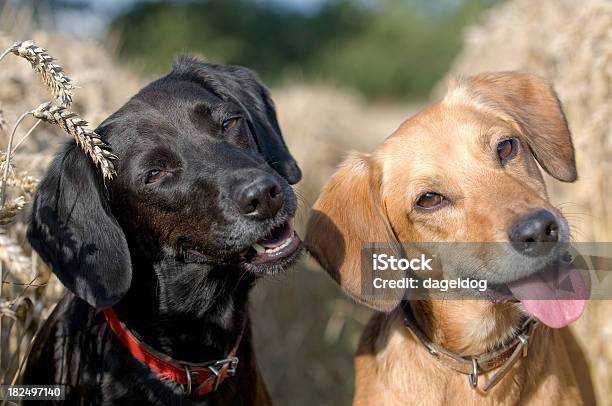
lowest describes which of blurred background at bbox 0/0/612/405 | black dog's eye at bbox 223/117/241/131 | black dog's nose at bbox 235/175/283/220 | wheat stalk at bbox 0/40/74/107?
blurred background at bbox 0/0/612/405

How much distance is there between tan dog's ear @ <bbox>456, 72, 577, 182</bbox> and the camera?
11.6 ft

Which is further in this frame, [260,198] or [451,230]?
[451,230]

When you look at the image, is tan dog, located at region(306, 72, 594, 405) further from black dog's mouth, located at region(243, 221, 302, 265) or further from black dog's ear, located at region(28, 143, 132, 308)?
black dog's ear, located at region(28, 143, 132, 308)

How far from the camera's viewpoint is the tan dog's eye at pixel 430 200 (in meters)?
3.28

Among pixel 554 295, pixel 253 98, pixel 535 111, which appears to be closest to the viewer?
pixel 554 295

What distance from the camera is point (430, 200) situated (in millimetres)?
3311

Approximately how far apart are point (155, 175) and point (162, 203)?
128mm

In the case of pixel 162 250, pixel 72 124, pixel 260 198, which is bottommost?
pixel 162 250

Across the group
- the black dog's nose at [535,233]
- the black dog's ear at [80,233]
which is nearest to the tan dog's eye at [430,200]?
the black dog's nose at [535,233]

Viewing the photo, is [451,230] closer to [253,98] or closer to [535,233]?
[535,233]

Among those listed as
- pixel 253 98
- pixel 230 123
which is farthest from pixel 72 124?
pixel 253 98

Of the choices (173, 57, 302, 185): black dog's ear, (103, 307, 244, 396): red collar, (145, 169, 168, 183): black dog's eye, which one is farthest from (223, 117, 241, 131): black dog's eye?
(103, 307, 244, 396): red collar

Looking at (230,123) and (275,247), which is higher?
(230,123)

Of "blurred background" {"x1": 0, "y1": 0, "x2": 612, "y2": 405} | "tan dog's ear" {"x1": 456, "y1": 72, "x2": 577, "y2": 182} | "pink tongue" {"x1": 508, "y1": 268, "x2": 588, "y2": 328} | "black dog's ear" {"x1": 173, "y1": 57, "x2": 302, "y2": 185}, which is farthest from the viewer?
"blurred background" {"x1": 0, "y1": 0, "x2": 612, "y2": 405}
